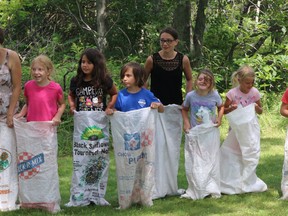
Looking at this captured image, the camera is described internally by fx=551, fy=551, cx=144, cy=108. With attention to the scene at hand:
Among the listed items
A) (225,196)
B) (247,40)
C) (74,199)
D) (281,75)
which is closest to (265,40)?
(247,40)

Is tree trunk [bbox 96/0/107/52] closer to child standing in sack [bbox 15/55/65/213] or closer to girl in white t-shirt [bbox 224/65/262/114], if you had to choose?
girl in white t-shirt [bbox 224/65/262/114]

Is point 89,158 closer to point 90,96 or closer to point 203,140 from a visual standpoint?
point 90,96

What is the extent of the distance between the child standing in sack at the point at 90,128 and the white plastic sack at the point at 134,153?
158 mm

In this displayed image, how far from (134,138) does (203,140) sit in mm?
821

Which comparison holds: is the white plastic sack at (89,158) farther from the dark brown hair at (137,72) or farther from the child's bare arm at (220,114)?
the child's bare arm at (220,114)

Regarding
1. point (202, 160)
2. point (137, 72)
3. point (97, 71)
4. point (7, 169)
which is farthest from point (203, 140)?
point (7, 169)

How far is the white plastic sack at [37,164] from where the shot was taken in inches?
193

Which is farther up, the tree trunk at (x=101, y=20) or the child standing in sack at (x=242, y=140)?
the tree trunk at (x=101, y=20)

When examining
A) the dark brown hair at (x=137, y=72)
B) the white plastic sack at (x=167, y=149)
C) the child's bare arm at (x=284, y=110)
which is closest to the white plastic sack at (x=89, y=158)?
the dark brown hair at (x=137, y=72)

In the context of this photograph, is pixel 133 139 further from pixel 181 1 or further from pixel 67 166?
pixel 181 1

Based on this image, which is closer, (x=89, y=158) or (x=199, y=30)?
(x=89, y=158)

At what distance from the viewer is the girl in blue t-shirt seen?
508 centimetres

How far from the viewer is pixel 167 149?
5.57 m

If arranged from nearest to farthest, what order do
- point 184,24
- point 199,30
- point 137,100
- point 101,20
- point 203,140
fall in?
point 137,100
point 203,140
point 101,20
point 184,24
point 199,30
